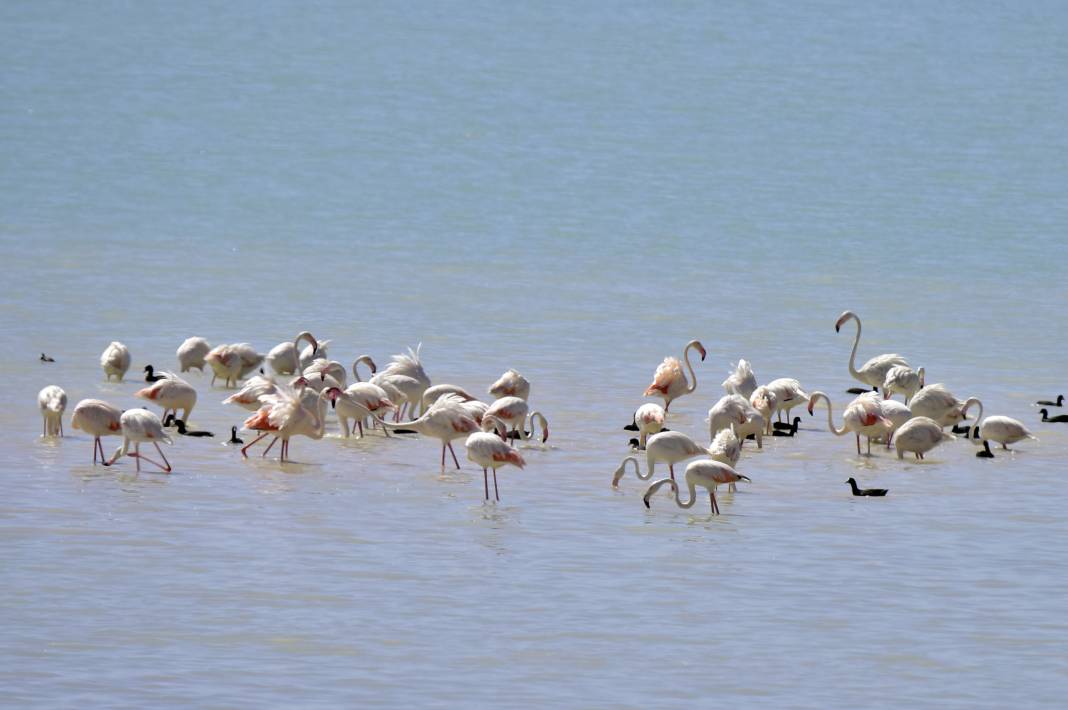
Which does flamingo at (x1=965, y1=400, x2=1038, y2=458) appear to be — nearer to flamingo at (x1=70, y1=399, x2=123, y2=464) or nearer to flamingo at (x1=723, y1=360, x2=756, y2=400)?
flamingo at (x1=723, y1=360, x2=756, y2=400)

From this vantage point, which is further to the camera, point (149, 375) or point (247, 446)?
point (149, 375)

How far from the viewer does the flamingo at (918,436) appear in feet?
53.4

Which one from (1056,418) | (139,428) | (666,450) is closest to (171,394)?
(139,428)

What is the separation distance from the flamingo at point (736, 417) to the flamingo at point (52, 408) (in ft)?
17.5

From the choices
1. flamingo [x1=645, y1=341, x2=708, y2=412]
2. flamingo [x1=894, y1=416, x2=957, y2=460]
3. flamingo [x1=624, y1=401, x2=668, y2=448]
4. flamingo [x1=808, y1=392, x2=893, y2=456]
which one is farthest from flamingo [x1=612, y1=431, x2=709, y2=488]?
flamingo [x1=645, y1=341, x2=708, y2=412]

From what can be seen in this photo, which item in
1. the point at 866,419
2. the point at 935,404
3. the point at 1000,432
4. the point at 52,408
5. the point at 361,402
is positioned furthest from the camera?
the point at 935,404

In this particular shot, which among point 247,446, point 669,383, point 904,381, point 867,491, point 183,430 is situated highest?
point 904,381

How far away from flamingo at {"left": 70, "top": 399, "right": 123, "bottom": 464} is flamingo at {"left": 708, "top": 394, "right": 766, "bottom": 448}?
4849mm

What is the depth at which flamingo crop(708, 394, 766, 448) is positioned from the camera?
16281 millimetres

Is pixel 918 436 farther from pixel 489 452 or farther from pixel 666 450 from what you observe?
pixel 489 452

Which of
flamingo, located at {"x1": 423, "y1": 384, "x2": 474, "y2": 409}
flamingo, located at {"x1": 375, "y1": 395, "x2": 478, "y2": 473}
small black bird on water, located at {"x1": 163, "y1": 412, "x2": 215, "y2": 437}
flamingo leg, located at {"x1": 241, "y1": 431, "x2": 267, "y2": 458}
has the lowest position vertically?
flamingo leg, located at {"x1": 241, "y1": 431, "x2": 267, "y2": 458}

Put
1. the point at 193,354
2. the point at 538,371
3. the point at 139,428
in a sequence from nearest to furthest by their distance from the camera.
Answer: the point at 139,428 → the point at 193,354 → the point at 538,371

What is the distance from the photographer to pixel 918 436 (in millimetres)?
16266

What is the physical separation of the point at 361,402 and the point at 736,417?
10.4 feet
